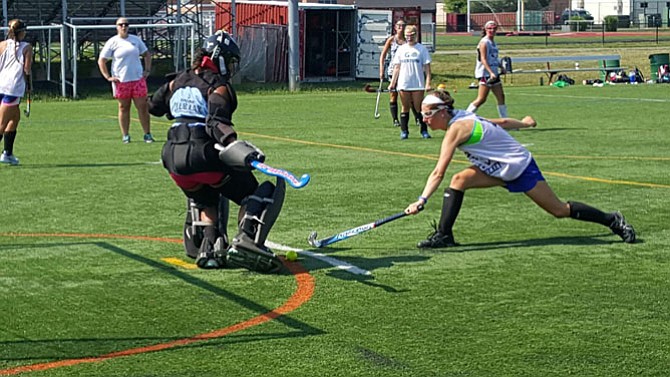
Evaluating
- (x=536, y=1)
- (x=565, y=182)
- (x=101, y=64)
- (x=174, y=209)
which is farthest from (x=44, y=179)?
(x=536, y=1)

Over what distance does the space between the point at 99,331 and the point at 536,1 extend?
12690cm

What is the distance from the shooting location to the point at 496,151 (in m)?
10.3

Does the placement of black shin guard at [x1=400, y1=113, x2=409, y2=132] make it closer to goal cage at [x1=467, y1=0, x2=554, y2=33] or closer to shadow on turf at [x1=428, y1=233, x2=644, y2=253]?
shadow on turf at [x1=428, y1=233, x2=644, y2=253]

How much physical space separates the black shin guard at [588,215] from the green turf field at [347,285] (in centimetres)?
29

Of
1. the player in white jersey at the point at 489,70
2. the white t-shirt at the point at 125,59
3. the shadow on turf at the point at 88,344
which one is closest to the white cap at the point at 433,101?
the shadow on turf at the point at 88,344

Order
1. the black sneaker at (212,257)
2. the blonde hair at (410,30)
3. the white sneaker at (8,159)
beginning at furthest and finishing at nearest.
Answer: the blonde hair at (410,30) < the white sneaker at (8,159) < the black sneaker at (212,257)

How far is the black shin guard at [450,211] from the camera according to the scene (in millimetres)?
10547

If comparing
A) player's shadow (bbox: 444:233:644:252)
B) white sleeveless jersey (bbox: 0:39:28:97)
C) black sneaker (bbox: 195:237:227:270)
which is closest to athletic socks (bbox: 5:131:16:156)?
white sleeveless jersey (bbox: 0:39:28:97)

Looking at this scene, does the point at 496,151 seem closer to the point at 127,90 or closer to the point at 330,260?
the point at 330,260

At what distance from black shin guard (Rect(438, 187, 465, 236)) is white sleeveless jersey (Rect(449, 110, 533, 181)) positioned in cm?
41

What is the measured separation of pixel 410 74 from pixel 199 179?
11848 millimetres

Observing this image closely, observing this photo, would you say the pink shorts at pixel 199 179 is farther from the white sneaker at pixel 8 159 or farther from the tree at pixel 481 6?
the tree at pixel 481 6

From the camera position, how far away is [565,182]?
1479 centimetres

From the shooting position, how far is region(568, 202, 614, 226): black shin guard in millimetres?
10586
